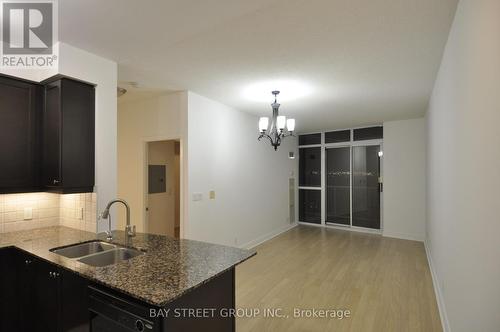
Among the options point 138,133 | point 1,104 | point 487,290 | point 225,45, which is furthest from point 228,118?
point 487,290

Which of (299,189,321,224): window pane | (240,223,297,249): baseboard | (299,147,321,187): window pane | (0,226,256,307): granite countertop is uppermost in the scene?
(299,147,321,187): window pane

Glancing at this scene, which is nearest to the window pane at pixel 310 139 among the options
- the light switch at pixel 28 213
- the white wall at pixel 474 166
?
the white wall at pixel 474 166

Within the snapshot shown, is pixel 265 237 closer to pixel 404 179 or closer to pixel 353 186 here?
pixel 353 186

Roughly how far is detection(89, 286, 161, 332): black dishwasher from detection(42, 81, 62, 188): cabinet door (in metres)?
1.29

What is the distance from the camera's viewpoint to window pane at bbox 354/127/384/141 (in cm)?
627

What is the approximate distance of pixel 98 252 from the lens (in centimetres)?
221

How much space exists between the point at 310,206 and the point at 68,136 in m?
6.34

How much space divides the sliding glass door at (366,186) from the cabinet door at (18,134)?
250 inches

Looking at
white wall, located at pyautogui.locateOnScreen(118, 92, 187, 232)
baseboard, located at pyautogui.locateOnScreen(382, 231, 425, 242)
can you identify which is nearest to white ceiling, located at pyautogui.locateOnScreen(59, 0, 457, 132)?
white wall, located at pyautogui.locateOnScreen(118, 92, 187, 232)

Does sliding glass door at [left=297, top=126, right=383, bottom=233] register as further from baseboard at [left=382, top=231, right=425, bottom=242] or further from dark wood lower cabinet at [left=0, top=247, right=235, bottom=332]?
dark wood lower cabinet at [left=0, top=247, right=235, bottom=332]

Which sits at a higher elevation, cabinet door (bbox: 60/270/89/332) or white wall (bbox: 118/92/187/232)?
white wall (bbox: 118/92/187/232)

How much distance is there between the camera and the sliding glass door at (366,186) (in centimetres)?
638

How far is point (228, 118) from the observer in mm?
4648

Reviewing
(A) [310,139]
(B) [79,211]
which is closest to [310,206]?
(A) [310,139]
